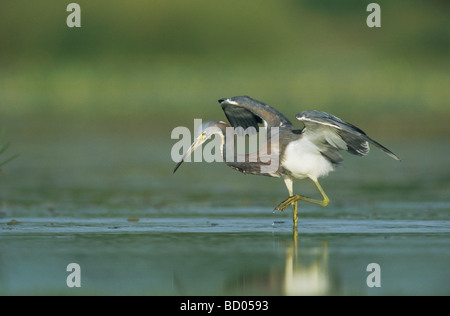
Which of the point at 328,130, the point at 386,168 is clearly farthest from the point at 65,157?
the point at 328,130

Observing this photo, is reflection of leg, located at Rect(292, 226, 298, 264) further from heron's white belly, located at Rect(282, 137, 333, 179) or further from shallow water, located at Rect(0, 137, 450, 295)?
heron's white belly, located at Rect(282, 137, 333, 179)

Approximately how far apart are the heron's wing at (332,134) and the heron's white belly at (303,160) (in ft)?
0.33

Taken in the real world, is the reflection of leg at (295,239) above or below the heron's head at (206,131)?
below

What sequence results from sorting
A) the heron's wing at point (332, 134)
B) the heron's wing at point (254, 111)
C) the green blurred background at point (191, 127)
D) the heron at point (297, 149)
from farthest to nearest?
the heron's wing at point (254, 111)
the heron at point (297, 149)
the heron's wing at point (332, 134)
the green blurred background at point (191, 127)

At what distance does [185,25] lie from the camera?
48000mm

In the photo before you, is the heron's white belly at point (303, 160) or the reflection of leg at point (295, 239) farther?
the heron's white belly at point (303, 160)

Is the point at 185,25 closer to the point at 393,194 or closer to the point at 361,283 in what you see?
the point at 393,194

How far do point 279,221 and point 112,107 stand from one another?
65.3 feet

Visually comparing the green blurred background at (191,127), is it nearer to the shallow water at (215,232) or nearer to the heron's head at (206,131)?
the shallow water at (215,232)

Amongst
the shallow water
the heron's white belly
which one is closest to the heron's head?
the heron's white belly

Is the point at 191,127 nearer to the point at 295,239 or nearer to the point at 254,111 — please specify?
the point at 254,111

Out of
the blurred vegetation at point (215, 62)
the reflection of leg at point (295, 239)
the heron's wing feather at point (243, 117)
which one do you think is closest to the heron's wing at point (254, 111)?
the heron's wing feather at point (243, 117)

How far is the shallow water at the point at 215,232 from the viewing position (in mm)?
8359

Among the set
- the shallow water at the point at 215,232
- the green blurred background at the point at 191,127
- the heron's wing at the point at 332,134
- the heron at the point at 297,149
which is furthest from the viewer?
the heron at the point at 297,149
